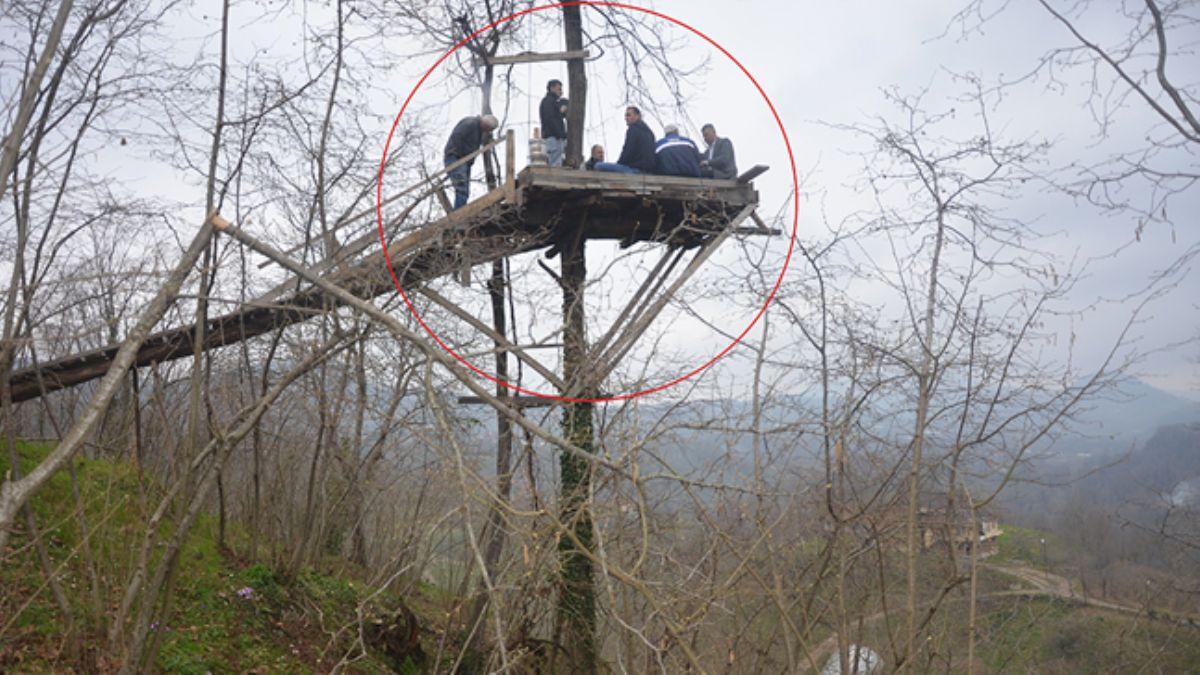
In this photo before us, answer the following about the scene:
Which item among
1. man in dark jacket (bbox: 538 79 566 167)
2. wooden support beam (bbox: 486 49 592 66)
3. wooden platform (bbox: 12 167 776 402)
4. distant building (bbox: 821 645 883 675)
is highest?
wooden support beam (bbox: 486 49 592 66)

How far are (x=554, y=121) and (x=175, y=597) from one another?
6251 mm

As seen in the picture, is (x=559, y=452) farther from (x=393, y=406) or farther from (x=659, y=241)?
(x=659, y=241)

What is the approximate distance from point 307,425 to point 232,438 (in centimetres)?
576

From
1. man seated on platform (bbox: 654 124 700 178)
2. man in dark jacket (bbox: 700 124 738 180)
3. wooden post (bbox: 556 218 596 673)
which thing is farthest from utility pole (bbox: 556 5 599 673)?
man in dark jacket (bbox: 700 124 738 180)

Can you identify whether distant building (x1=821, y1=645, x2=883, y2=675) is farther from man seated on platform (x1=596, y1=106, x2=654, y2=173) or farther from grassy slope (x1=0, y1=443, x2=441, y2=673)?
man seated on platform (x1=596, y1=106, x2=654, y2=173)

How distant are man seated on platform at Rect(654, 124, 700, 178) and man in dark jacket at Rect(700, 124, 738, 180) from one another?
213mm

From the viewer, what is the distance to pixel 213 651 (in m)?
7.11

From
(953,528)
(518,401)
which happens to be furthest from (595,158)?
(953,528)

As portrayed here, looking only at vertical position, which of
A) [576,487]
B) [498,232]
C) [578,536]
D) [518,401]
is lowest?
[578,536]

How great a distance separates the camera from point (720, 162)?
9195mm

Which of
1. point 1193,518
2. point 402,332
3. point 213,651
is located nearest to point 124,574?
point 213,651

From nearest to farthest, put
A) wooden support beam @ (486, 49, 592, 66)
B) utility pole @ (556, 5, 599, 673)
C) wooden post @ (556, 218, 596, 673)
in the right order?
utility pole @ (556, 5, 599, 673) → wooden post @ (556, 218, 596, 673) → wooden support beam @ (486, 49, 592, 66)

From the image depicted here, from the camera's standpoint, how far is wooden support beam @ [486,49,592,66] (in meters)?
10.0

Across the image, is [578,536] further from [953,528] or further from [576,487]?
[953,528]
